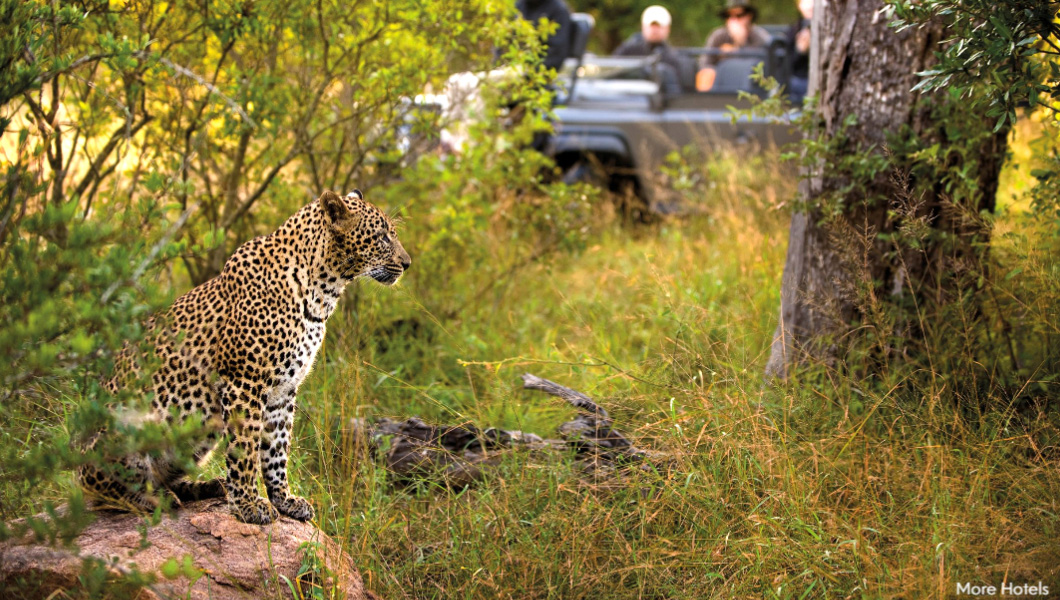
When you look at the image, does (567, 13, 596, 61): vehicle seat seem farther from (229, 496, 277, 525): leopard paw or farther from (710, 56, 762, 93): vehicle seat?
(229, 496, 277, 525): leopard paw

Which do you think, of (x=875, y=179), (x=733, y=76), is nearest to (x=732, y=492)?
(x=875, y=179)

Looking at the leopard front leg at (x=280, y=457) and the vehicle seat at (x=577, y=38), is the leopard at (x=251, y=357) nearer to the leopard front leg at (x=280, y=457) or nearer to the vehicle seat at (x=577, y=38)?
the leopard front leg at (x=280, y=457)

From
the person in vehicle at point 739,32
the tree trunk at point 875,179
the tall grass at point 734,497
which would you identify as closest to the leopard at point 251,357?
the tall grass at point 734,497

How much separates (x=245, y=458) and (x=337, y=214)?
100cm

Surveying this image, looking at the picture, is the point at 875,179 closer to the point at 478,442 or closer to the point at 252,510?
the point at 478,442

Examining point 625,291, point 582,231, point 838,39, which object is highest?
point 838,39

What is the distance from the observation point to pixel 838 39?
16.8ft


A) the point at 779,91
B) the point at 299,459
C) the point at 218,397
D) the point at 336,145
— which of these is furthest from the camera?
the point at 336,145

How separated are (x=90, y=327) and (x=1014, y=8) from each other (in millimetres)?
3456

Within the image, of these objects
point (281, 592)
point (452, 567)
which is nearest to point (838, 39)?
point (452, 567)

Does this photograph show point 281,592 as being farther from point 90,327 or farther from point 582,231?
point 582,231

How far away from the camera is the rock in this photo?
3.07 m

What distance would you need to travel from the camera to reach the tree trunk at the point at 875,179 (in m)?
4.90

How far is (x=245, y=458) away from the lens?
3.60 metres
